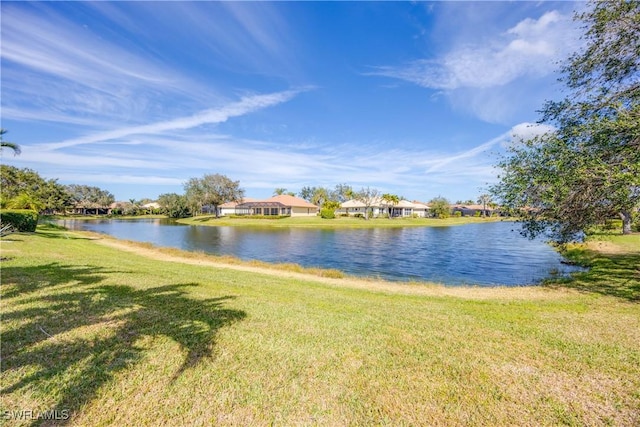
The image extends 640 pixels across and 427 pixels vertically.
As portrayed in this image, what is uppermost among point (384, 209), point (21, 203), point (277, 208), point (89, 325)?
point (384, 209)

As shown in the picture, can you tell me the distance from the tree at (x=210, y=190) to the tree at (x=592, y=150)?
76.6 meters

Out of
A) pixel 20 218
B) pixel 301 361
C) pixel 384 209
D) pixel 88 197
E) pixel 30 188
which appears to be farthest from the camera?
pixel 88 197

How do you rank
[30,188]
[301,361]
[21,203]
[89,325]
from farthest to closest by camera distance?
[30,188], [21,203], [89,325], [301,361]

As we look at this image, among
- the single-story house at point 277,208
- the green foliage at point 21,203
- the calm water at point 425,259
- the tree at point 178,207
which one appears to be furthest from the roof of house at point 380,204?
the green foliage at point 21,203

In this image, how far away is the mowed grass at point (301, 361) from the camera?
354cm

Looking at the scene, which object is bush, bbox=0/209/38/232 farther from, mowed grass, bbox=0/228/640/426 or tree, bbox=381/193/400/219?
tree, bbox=381/193/400/219

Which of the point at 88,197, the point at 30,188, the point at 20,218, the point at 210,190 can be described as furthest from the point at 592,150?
the point at 88,197

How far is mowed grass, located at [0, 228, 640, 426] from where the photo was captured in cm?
354

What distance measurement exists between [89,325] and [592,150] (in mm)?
13855

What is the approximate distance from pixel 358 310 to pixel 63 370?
Answer: 5.55m

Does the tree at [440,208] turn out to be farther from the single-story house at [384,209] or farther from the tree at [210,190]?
the tree at [210,190]

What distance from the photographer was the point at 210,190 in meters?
80.2

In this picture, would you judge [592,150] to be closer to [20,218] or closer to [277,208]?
[20,218]

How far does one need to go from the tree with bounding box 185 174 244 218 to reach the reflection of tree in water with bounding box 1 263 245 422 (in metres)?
74.1
